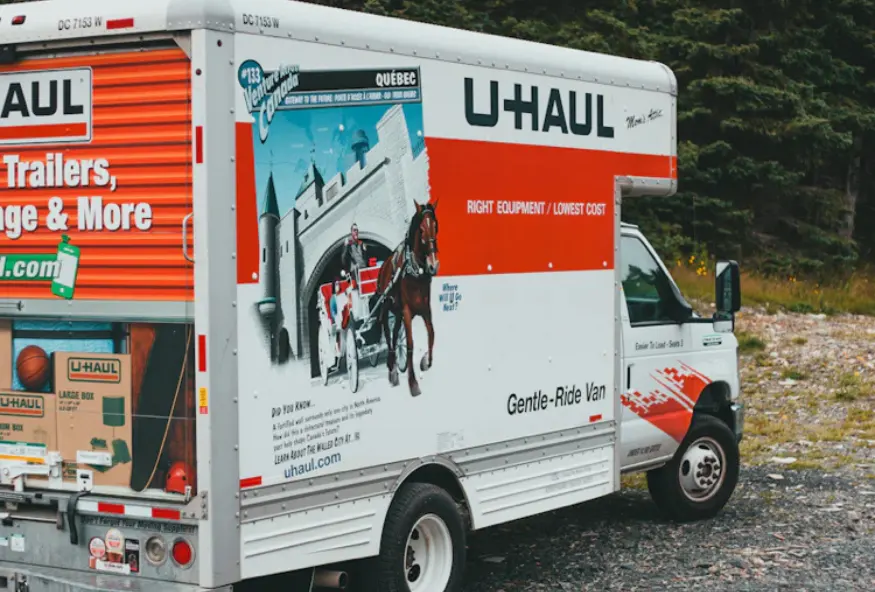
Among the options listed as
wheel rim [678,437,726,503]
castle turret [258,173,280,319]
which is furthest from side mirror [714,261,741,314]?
castle turret [258,173,280,319]

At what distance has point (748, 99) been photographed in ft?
80.6

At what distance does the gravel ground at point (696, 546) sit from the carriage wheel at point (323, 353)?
2226 mm

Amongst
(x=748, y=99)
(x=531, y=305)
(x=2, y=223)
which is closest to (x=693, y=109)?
(x=748, y=99)

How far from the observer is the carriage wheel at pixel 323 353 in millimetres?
5855

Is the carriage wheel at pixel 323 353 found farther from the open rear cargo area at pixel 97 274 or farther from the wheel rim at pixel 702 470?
the wheel rim at pixel 702 470

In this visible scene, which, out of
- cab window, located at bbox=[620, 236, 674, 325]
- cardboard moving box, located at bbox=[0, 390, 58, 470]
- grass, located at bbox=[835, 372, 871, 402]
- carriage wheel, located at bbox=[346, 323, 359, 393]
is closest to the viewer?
cardboard moving box, located at bbox=[0, 390, 58, 470]

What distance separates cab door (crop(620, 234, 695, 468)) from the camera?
325 inches

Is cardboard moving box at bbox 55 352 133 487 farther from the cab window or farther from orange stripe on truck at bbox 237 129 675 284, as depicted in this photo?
the cab window

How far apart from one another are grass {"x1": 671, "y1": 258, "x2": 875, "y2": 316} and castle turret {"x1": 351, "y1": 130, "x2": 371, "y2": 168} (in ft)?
46.2

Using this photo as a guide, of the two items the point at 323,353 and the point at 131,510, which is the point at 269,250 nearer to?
the point at 323,353

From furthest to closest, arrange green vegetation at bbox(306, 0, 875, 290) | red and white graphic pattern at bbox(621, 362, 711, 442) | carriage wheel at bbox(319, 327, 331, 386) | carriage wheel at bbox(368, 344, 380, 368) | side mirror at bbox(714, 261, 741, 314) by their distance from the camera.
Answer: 1. green vegetation at bbox(306, 0, 875, 290)
2. side mirror at bbox(714, 261, 741, 314)
3. red and white graphic pattern at bbox(621, 362, 711, 442)
4. carriage wheel at bbox(368, 344, 380, 368)
5. carriage wheel at bbox(319, 327, 331, 386)

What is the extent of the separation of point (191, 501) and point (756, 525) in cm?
496

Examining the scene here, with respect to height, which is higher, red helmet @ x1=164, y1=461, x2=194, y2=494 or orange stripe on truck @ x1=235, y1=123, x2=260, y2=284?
orange stripe on truck @ x1=235, y1=123, x2=260, y2=284

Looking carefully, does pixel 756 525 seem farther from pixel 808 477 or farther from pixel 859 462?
pixel 859 462
